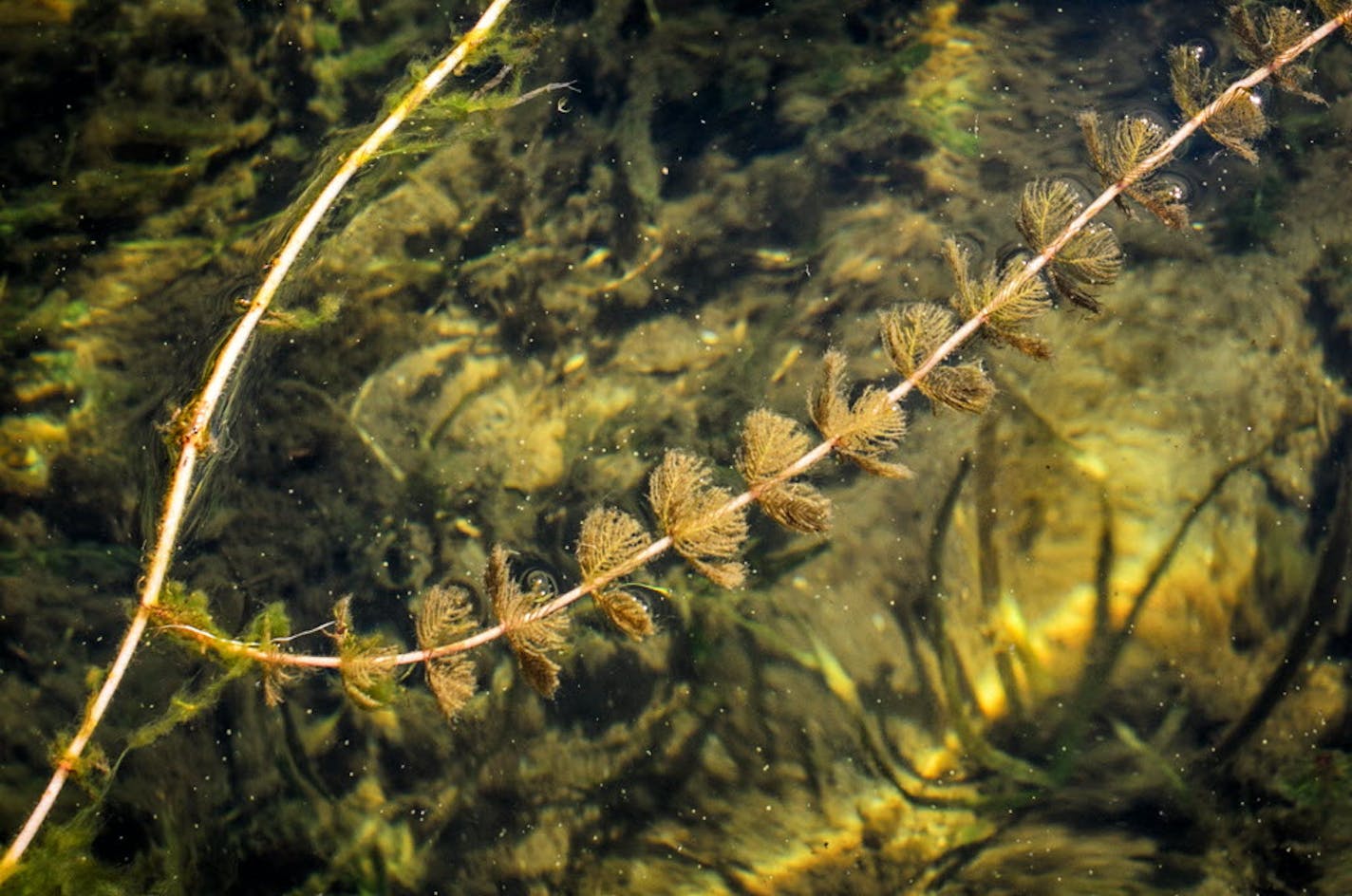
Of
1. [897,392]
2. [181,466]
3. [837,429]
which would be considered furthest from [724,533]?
[181,466]

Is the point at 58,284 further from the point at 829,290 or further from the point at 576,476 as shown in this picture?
the point at 829,290

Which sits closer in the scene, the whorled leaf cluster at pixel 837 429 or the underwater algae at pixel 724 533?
the whorled leaf cluster at pixel 837 429

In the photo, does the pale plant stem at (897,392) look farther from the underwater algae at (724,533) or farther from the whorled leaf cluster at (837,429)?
the underwater algae at (724,533)

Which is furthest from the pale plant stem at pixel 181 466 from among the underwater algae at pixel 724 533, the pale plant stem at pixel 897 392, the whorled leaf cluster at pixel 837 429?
the whorled leaf cluster at pixel 837 429

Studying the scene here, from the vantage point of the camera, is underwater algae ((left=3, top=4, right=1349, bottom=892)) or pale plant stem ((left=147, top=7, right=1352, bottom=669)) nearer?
pale plant stem ((left=147, top=7, right=1352, bottom=669))

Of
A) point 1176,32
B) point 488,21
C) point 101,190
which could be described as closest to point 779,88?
point 488,21

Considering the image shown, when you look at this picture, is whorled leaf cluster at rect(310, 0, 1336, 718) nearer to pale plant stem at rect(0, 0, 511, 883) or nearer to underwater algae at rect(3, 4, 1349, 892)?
underwater algae at rect(3, 4, 1349, 892)

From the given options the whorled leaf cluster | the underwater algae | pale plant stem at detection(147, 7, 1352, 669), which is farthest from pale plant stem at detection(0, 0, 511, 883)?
the whorled leaf cluster
